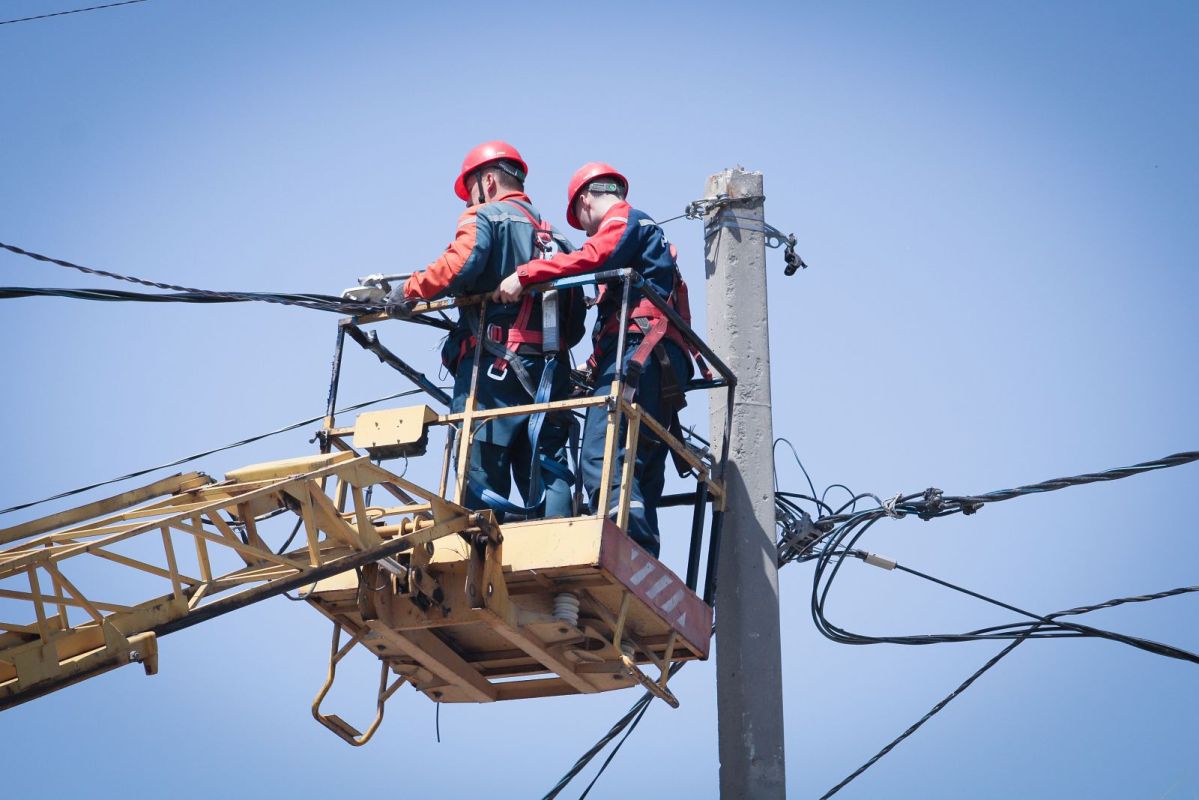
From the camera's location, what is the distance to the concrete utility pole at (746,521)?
419 inches

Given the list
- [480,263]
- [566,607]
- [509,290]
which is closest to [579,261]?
[509,290]

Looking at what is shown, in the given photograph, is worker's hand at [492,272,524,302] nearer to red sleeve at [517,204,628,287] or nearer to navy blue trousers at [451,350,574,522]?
red sleeve at [517,204,628,287]

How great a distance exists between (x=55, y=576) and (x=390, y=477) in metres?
1.80

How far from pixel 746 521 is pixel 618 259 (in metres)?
1.86

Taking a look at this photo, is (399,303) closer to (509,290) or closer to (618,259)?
(509,290)

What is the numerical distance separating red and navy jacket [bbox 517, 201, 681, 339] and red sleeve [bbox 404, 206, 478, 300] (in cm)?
36

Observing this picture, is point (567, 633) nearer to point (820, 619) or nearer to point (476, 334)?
point (476, 334)

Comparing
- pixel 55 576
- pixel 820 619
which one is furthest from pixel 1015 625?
pixel 55 576

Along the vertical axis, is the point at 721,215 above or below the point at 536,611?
above

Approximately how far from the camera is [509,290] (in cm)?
1075

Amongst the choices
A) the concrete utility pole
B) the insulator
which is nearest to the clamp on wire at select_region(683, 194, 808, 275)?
the concrete utility pole

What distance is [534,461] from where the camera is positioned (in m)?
10.6

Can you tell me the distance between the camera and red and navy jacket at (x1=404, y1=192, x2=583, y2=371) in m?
10.8

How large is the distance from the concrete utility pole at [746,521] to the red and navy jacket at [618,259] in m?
0.52
